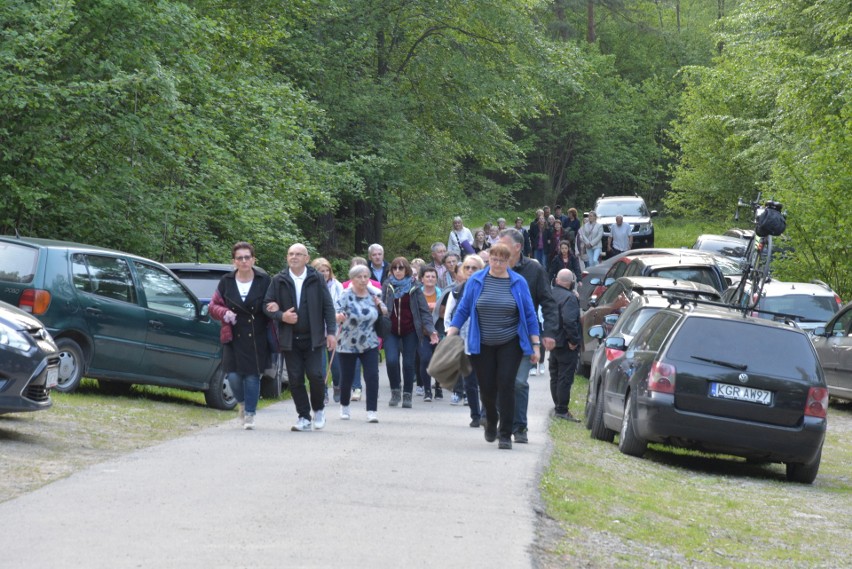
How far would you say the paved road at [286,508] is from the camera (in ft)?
21.8

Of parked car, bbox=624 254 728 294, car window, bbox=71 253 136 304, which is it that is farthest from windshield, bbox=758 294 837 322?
car window, bbox=71 253 136 304

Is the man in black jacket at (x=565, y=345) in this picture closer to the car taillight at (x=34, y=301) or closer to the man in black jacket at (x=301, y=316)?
the man in black jacket at (x=301, y=316)

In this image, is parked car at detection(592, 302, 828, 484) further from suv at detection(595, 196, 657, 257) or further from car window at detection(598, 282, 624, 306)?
suv at detection(595, 196, 657, 257)

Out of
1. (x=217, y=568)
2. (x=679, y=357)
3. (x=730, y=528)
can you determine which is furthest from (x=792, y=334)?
(x=217, y=568)

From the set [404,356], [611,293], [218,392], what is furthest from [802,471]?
[611,293]

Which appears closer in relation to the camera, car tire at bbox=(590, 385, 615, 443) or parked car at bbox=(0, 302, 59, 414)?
parked car at bbox=(0, 302, 59, 414)

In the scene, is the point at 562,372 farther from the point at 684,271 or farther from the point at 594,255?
the point at 594,255

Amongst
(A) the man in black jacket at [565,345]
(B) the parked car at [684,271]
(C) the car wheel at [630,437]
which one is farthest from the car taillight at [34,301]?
(B) the parked car at [684,271]

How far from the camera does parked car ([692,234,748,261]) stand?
117 ft

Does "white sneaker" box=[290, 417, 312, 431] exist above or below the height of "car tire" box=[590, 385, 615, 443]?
above

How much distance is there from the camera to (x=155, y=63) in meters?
18.7

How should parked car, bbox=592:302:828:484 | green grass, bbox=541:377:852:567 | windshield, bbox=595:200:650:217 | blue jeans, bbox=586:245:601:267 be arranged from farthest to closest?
windshield, bbox=595:200:650:217 → blue jeans, bbox=586:245:601:267 → parked car, bbox=592:302:828:484 → green grass, bbox=541:377:852:567

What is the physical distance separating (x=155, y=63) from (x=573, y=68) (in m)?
19.8

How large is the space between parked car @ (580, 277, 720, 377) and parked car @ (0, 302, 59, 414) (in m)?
8.49
